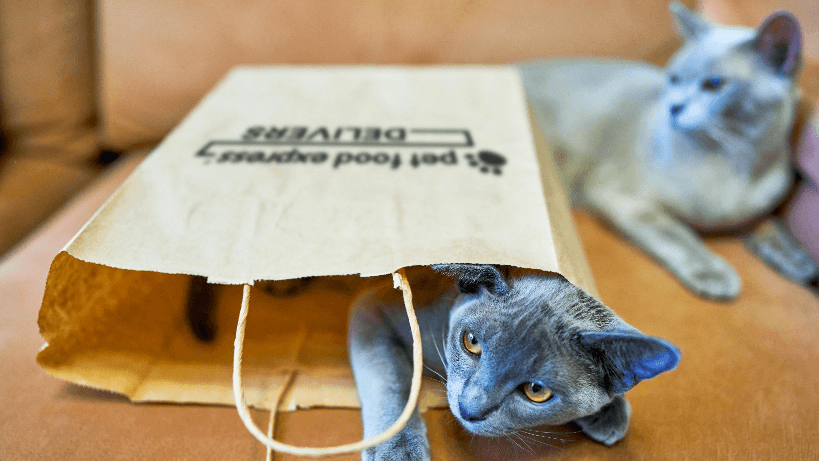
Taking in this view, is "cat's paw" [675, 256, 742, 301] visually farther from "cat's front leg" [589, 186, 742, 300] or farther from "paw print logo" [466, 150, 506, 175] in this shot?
"paw print logo" [466, 150, 506, 175]

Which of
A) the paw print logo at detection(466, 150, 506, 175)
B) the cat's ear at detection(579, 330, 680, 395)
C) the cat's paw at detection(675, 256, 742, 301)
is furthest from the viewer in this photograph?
the cat's paw at detection(675, 256, 742, 301)

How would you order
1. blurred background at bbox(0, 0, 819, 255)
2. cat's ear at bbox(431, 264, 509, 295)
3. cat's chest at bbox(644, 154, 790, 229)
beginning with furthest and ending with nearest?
blurred background at bbox(0, 0, 819, 255) < cat's chest at bbox(644, 154, 790, 229) < cat's ear at bbox(431, 264, 509, 295)

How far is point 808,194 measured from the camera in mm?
982

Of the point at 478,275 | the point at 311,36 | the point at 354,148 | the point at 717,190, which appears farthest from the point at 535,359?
the point at 311,36

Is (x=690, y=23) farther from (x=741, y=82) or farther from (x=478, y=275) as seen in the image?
(x=478, y=275)

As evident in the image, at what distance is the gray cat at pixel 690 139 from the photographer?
37.1 inches

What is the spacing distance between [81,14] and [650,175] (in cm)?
150

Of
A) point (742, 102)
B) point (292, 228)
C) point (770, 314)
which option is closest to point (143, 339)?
point (292, 228)

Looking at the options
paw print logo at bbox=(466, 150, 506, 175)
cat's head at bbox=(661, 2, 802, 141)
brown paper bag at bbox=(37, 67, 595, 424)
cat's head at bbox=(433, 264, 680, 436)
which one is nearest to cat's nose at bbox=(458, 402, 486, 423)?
cat's head at bbox=(433, 264, 680, 436)

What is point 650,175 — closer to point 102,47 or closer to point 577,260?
Result: point 577,260

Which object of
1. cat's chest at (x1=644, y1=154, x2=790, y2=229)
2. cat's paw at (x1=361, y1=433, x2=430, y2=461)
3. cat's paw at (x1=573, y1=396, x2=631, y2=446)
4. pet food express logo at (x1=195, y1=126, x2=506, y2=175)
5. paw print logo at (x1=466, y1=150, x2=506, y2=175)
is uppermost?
paw print logo at (x1=466, y1=150, x2=506, y2=175)

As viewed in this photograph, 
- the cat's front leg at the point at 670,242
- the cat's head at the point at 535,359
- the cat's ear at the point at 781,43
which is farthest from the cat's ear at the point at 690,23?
the cat's head at the point at 535,359

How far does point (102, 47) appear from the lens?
1.21m

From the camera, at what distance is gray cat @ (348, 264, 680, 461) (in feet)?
1.77
